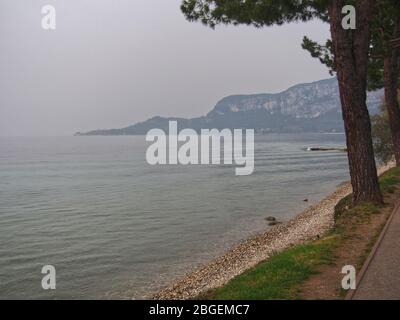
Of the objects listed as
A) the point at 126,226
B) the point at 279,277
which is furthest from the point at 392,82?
the point at 126,226

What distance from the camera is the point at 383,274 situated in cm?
875

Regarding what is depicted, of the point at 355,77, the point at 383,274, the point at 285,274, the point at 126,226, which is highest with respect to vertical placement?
the point at 355,77

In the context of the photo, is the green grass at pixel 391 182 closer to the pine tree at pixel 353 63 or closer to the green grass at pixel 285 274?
the pine tree at pixel 353 63

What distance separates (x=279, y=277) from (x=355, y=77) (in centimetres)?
Answer: 927

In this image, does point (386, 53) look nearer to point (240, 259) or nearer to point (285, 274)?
point (240, 259)

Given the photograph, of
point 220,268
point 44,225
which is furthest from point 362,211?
point 44,225

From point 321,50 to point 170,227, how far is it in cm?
1621

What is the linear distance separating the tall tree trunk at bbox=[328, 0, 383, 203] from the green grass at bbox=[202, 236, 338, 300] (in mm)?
5161

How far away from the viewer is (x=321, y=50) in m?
25.8

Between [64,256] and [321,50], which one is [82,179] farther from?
[321,50]

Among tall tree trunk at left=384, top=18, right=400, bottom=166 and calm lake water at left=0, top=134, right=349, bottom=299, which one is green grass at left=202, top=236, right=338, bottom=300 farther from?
tall tree trunk at left=384, top=18, right=400, bottom=166

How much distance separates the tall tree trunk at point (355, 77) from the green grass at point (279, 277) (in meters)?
5.16

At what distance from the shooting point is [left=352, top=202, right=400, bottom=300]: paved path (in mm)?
7690

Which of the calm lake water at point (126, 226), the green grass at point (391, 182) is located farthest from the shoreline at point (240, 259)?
the green grass at point (391, 182)
